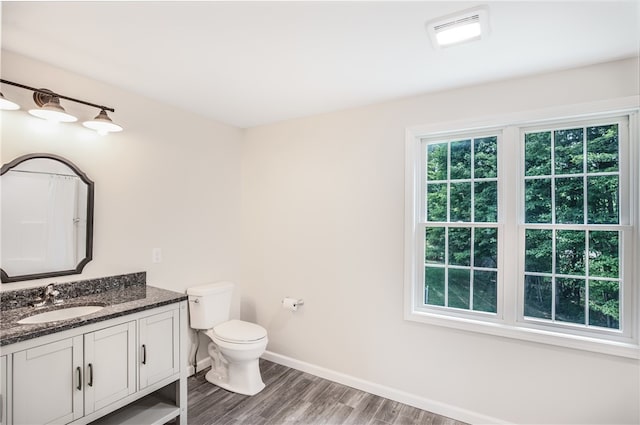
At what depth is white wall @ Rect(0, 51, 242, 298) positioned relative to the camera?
1.99 metres

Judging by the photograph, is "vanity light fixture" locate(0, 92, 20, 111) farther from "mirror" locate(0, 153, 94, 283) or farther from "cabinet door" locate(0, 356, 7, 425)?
"cabinet door" locate(0, 356, 7, 425)

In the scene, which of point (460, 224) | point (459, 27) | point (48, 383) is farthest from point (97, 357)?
point (459, 27)

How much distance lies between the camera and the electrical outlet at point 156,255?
2.60m

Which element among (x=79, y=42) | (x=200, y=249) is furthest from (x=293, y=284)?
(x=79, y=42)

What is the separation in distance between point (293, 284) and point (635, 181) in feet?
8.58

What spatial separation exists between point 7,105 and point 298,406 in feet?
8.87

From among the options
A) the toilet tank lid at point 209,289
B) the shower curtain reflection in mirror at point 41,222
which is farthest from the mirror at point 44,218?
the toilet tank lid at point 209,289

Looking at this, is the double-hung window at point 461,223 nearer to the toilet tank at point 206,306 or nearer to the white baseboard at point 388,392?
the white baseboard at point 388,392

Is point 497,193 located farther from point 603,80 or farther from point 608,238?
point 603,80

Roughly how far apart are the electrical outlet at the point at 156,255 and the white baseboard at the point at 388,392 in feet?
4.67

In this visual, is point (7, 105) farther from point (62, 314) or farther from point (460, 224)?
point (460, 224)

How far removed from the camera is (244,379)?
2.62 metres

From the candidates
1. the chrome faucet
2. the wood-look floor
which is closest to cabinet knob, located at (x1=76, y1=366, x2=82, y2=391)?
the chrome faucet

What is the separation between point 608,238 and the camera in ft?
6.57
